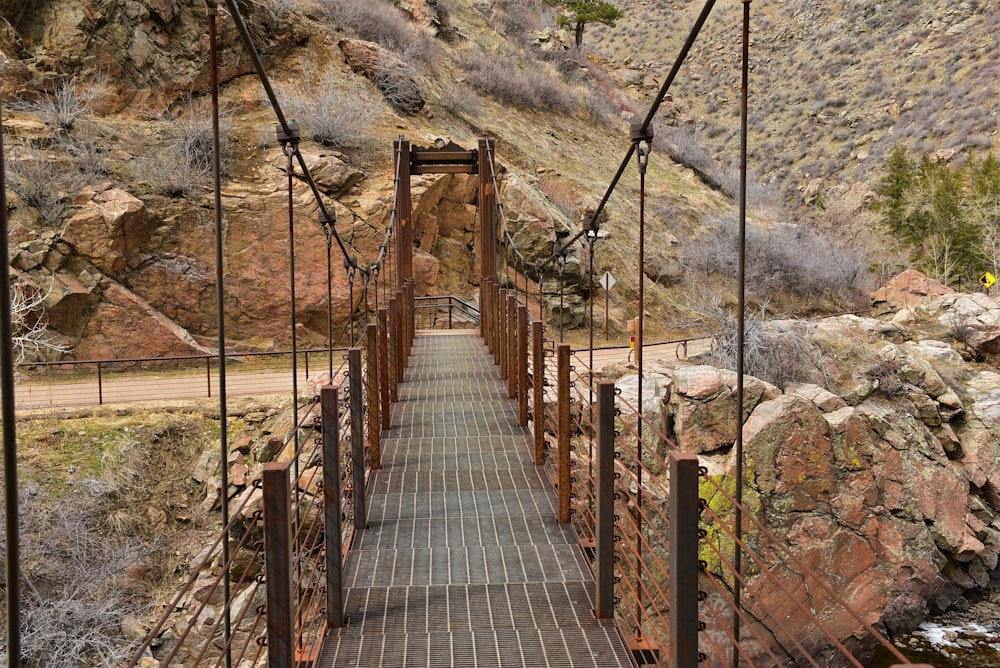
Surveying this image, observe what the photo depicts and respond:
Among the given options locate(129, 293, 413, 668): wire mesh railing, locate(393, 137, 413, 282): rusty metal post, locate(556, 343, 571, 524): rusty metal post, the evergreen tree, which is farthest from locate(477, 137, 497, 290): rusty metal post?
the evergreen tree

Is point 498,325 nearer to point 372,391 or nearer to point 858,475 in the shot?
point 372,391

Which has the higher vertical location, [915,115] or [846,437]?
[915,115]

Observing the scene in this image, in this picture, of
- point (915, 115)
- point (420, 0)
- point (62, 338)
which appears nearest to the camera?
point (62, 338)

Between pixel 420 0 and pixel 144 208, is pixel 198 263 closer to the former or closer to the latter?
pixel 144 208

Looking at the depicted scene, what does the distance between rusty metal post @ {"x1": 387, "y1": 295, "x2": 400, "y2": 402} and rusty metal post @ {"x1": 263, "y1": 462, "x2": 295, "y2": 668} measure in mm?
5735

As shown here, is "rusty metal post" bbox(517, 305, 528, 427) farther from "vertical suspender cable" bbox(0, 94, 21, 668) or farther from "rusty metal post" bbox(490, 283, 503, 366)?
"vertical suspender cable" bbox(0, 94, 21, 668)

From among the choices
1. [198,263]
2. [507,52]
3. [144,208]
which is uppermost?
[507,52]

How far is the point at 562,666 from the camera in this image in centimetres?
323

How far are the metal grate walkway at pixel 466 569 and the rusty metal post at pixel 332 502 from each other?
0.41 ft

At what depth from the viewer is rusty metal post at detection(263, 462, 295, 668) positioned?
7.80ft

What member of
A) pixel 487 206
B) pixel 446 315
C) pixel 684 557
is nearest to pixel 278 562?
pixel 684 557

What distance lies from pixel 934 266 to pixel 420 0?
2087cm

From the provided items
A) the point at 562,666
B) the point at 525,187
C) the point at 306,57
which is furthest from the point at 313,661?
the point at 306,57

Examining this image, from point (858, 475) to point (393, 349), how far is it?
6.14 metres
